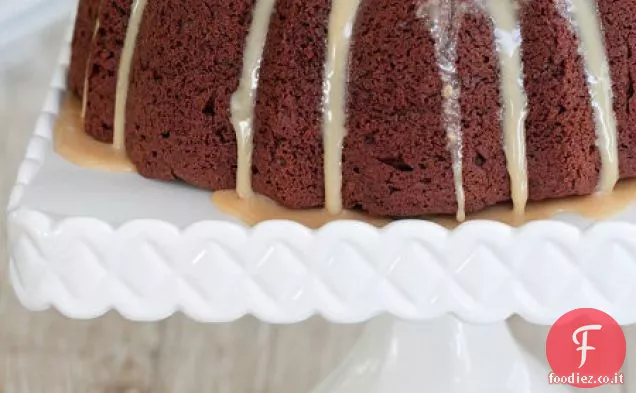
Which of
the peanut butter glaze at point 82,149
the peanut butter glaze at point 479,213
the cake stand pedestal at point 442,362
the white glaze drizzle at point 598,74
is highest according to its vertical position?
the white glaze drizzle at point 598,74

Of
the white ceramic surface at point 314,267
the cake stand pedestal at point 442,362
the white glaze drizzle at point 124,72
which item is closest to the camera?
the white ceramic surface at point 314,267

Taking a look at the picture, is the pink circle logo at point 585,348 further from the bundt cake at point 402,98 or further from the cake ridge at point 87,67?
the cake ridge at point 87,67

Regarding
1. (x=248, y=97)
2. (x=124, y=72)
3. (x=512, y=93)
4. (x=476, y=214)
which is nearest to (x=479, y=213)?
(x=476, y=214)

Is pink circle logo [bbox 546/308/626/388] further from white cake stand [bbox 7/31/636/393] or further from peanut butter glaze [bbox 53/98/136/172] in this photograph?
peanut butter glaze [bbox 53/98/136/172]

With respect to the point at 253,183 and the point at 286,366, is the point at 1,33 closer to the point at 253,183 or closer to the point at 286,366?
the point at 286,366

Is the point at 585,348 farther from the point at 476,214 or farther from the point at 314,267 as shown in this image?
the point at 314,267

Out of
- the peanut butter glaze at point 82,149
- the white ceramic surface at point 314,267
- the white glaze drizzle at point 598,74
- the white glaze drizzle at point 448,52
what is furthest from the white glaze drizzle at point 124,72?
the white glaze drizzle at point 598,74
